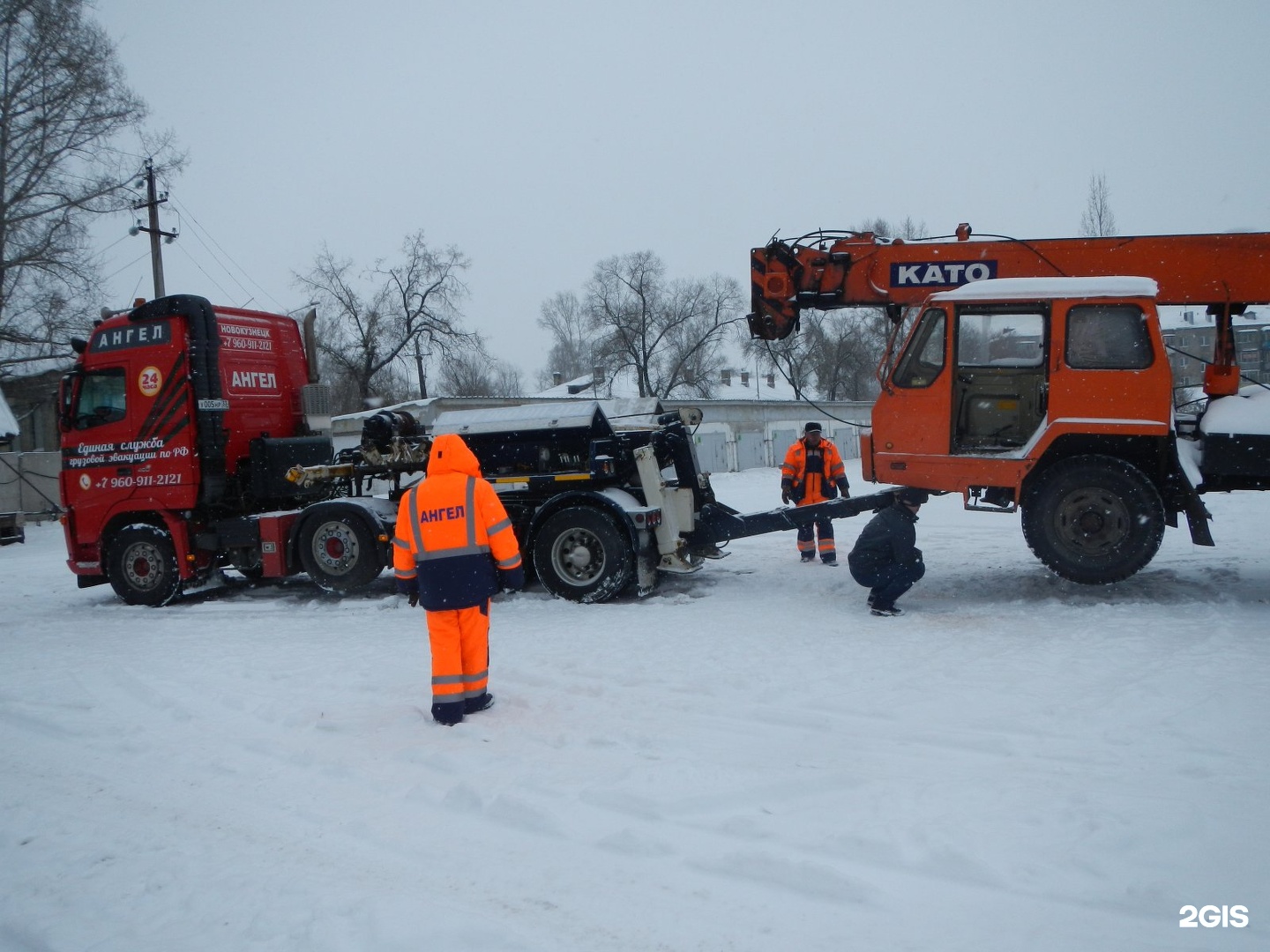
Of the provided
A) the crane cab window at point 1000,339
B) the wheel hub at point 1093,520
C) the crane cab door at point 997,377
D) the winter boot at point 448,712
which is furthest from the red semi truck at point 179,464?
the wheel hub at point 1093,520

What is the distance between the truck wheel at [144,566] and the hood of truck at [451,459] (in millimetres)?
6052

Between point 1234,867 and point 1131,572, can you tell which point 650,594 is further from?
point 1234,867

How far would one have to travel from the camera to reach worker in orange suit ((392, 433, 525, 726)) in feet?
16.9

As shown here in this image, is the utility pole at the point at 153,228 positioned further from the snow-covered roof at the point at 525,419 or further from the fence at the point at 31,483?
the snow-covered roof at the point at 525,419

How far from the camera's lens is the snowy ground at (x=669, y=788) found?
3.11 meters

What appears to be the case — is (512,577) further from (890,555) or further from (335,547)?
(335,547)

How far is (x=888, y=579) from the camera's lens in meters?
7.56

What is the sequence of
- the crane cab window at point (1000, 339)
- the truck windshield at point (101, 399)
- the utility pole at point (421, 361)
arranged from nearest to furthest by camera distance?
the crane cab window at point (1000, 339), the truck windshield at point (101, 399), the utility pole at point (421, 361)

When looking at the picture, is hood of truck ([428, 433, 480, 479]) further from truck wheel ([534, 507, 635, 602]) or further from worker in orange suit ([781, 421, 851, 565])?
worker in orange suit ([781, 421, 851, 565])

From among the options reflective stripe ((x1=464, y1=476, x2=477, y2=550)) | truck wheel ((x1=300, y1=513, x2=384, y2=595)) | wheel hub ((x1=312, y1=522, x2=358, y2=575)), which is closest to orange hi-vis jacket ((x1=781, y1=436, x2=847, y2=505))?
truck wheel ((x1=300, y1=513, x2=384, y2=595))

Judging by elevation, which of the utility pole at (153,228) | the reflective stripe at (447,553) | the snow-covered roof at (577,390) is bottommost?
the reflective stripe at (447,553)

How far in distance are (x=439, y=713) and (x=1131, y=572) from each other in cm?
593

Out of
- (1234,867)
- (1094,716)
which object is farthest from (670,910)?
(1094,716)

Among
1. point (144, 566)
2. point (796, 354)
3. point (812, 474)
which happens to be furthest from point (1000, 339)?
point (796, 354)
